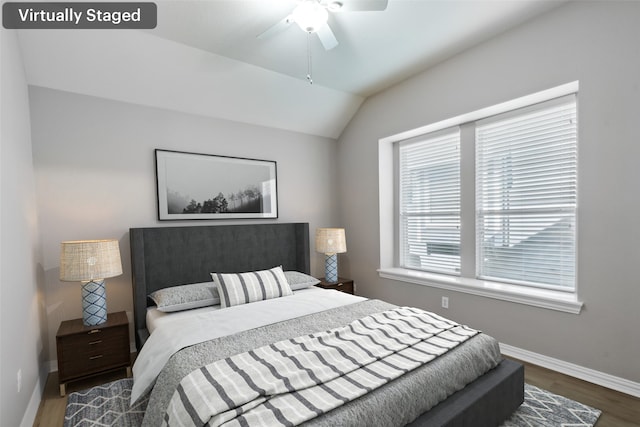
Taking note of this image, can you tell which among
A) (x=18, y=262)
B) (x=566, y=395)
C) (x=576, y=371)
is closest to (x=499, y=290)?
(x=576, y=371)

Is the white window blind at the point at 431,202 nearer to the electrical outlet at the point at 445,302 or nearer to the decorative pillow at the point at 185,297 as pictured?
the electrical outlet at the point at 445,302

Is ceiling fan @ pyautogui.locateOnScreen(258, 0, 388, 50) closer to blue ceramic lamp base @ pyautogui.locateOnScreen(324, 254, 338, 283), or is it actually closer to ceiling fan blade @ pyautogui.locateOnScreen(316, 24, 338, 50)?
ceiling fan blade @ pyautogui.locateOnScreen(316, 24, 338, 50)

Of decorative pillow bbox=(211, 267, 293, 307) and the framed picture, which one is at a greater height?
the framed picture

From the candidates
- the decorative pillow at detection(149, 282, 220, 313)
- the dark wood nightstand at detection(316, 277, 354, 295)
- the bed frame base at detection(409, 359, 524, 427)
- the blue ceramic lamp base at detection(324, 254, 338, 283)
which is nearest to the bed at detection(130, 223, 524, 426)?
the bed frame base at detection(409, 359, 524, 427)

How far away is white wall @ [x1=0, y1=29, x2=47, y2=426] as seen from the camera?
65.6 inches

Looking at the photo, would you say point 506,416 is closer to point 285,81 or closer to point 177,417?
point 177,417

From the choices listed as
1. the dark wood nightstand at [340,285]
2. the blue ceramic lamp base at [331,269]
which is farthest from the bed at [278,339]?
the blue ceramic lamp base at [331,269]

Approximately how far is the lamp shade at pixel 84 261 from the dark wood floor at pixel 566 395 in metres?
0.88

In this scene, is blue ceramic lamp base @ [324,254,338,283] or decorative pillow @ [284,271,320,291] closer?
decorative pillow @ [284,271,320,291]

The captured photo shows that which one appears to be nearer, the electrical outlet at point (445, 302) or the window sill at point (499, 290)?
the window sill at point (499, 290)

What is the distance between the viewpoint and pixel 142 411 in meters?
2.09

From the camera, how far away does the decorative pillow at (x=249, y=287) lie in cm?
272

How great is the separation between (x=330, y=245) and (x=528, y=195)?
211 cm

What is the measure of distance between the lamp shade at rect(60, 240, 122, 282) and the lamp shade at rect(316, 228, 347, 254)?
2.18 m
